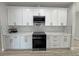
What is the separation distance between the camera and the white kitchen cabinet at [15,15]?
5.16 m

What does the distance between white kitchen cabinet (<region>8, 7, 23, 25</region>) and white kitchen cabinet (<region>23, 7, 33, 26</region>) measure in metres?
0.18

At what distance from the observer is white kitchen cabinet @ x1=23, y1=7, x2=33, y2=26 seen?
514 centimetres

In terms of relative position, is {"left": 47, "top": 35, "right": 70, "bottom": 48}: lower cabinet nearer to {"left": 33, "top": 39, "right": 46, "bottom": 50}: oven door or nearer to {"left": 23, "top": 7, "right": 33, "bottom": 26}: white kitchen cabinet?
{"left": 33, "top": 39, "right": 46, "bottom": 50}: oven door

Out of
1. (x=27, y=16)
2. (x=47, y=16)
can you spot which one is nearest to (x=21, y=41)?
(x=27, y=16)

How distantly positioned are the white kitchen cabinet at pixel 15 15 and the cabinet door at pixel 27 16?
0.18 metres

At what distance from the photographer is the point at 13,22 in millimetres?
Result: 5184

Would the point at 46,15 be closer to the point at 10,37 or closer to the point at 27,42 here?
the point at 27,42

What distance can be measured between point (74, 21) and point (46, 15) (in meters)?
1.37

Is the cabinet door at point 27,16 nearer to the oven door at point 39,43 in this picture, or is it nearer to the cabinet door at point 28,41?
the cabinet door at point 28,41

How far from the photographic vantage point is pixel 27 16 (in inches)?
204

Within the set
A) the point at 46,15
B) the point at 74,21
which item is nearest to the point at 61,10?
the point at 46,15

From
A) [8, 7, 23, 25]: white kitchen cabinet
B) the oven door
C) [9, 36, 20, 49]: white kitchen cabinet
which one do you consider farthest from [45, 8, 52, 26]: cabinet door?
[9, 36, 20, 49]: white kitchen cabinet

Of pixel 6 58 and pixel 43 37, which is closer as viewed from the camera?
pixel 6 58

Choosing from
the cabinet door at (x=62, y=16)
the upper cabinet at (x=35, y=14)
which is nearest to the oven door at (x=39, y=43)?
the upper cabinet at (x=35, y=14)
